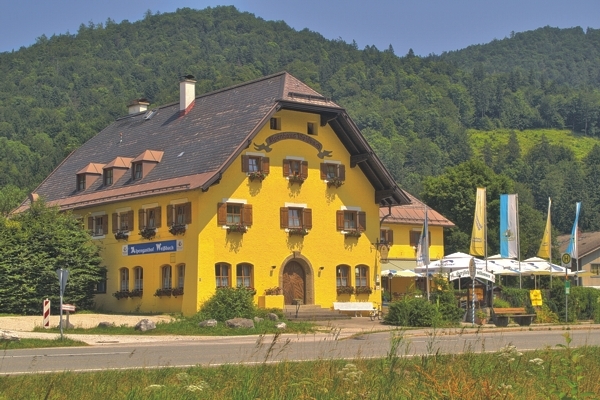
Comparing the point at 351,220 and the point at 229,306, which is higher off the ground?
the point at 351,220

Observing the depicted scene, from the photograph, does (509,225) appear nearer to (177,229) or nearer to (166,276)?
(177,229)

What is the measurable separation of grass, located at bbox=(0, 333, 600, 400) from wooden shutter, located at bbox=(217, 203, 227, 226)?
2374 cm

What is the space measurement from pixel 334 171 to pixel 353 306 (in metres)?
5.90

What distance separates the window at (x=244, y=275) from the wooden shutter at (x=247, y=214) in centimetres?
167

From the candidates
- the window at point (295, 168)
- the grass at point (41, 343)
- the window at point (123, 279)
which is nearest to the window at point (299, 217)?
the window at point (295, 168)

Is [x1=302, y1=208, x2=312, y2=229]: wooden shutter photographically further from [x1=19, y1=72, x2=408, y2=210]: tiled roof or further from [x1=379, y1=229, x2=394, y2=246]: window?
[x1=379, y1=229, x2=394, y2=246]: window

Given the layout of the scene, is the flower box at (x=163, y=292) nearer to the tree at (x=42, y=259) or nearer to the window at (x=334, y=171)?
the tree at (x=42, y=259)

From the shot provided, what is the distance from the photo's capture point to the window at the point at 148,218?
4222 centimetres

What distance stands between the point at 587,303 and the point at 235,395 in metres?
33.6

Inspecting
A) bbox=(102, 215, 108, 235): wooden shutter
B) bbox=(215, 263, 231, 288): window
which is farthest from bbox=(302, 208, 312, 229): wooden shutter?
bbox=(102, 215, 108, 235): wooden shutter

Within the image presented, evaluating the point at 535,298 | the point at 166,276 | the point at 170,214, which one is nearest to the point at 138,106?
the point at 170,214

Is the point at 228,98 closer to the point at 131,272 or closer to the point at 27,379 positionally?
the point at 131,272

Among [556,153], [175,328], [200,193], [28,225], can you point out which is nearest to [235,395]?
[175,328]

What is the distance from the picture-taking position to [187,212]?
4044 centimetres
